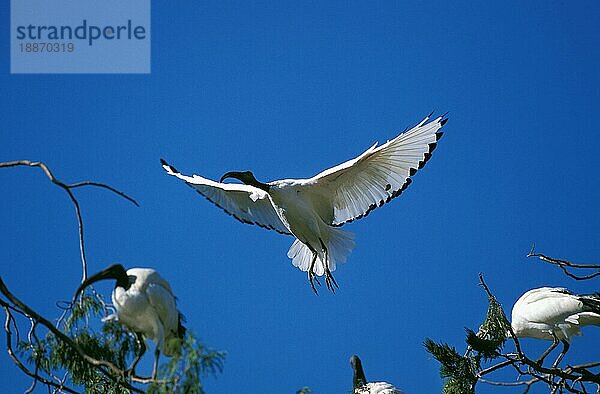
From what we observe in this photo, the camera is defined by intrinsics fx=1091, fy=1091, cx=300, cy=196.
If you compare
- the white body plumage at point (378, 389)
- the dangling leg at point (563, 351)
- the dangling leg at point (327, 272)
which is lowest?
the white body plumage at point (378, 389)

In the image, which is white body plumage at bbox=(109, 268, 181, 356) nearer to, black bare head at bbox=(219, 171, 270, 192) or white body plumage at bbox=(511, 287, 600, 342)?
white body plumage at bbox=(511, 287, 600, 342)

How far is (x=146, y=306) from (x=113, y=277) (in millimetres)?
234

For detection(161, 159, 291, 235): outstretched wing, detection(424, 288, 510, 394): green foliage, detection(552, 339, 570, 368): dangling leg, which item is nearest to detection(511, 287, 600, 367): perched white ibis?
detection(552, 339, 570, 368): dangling leg

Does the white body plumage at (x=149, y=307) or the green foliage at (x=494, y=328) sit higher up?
the green foliage at (x=494, y=328)

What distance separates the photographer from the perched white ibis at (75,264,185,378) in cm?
527

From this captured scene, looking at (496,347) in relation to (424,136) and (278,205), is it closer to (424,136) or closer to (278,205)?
(424,136)

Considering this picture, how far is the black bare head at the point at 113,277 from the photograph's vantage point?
4.98 m

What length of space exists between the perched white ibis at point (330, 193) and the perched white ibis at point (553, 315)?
144cm

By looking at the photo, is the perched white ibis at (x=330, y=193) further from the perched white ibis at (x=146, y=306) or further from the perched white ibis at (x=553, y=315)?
the perched white ibis at (x=146, y=306)

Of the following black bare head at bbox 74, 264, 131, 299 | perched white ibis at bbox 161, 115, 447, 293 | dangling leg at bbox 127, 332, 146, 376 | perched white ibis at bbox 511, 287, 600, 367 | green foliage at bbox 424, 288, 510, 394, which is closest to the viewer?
black bare head at bbox 74, 264, 131, 299

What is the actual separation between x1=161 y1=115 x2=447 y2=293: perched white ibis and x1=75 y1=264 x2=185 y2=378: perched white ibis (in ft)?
11.9

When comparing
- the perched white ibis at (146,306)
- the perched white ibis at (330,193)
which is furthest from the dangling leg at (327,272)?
the perched white ibis at (146,306)

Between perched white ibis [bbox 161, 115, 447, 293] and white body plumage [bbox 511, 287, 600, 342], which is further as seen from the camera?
perched white ibis [bbox 161, 115, 447, 293]

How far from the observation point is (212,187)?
10.4 meters
